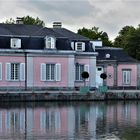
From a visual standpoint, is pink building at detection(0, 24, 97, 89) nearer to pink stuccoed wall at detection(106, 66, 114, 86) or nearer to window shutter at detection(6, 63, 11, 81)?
window shutter at detection(6, 63, 11, 81)

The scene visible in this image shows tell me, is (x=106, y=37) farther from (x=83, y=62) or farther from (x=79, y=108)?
(x=79, y=108)

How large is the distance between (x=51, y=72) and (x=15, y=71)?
330cm

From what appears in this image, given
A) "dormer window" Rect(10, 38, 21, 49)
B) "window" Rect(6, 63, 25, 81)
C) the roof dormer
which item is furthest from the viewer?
the roof dormer

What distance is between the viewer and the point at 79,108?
1825 inches

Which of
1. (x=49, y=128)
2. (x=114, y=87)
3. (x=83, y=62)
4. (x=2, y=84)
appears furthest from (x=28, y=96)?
(x=49, y=128)

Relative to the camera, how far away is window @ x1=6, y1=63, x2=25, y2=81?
60250 millimetres

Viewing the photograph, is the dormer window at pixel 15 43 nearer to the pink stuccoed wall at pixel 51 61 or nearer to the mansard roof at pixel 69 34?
the pink stuccoed wall at pixel 51 61

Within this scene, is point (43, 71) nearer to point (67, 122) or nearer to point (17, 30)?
point (17, 30)

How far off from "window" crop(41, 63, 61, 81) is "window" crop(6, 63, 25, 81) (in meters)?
1.83

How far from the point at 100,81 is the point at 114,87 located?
155 cm

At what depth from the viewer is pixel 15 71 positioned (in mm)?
60750

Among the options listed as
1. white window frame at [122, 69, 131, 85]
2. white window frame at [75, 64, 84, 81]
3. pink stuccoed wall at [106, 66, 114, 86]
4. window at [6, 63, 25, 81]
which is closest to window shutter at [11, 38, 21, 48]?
window at [6, 63, 25, 81]

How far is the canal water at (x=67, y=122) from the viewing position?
29.1m

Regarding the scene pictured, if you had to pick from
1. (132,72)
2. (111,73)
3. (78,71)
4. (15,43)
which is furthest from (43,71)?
(132,72)
